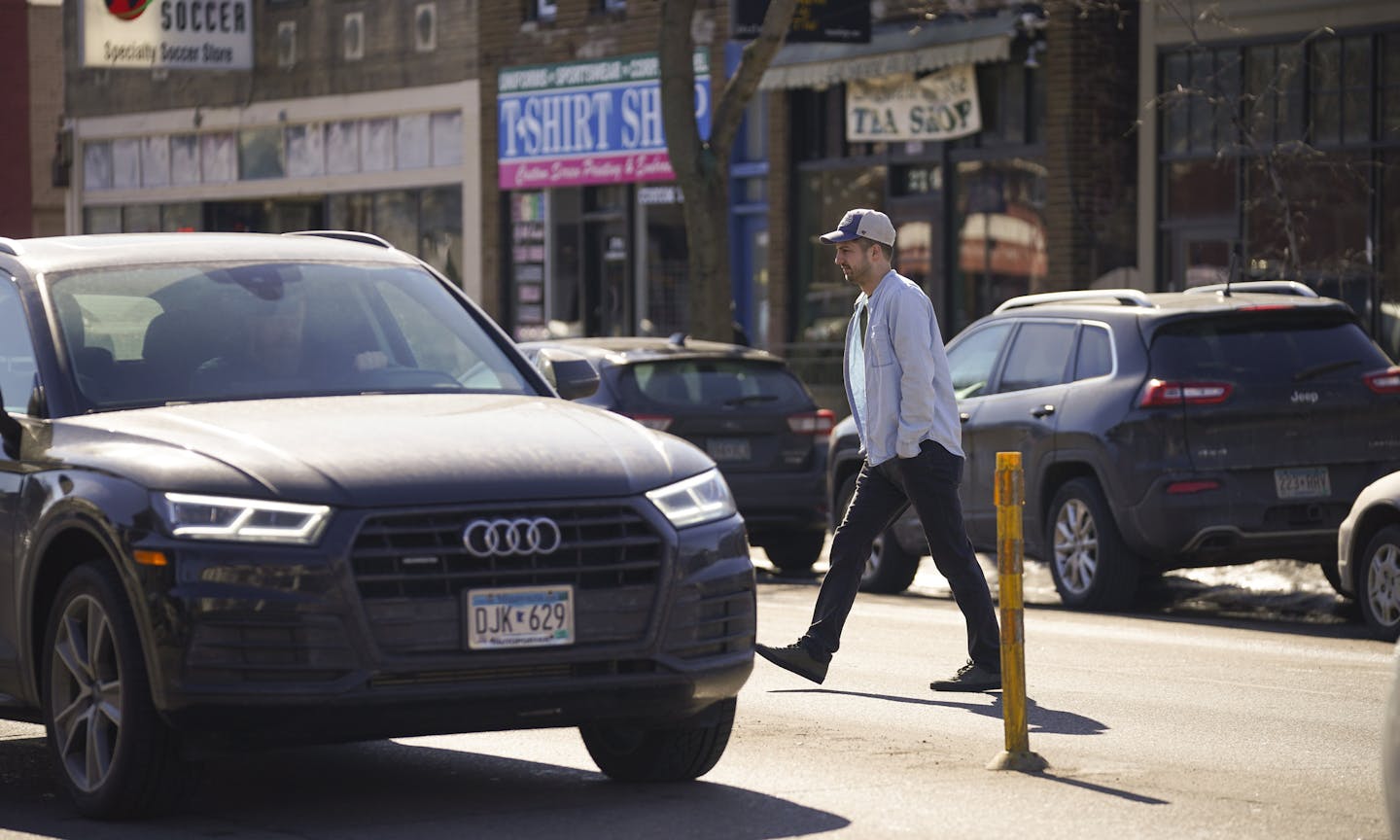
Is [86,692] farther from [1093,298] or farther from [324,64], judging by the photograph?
[324,64]

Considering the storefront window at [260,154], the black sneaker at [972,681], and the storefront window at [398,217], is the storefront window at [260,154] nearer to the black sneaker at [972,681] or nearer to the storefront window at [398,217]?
the storefront window at [398,217]

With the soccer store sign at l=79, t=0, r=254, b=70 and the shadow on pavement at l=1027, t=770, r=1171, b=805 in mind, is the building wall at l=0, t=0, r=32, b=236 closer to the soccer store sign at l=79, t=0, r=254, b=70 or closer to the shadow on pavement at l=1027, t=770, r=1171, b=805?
the soccer store sign at l=79, t=0, r=254, b=70

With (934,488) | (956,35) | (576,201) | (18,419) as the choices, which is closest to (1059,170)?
(956,35)

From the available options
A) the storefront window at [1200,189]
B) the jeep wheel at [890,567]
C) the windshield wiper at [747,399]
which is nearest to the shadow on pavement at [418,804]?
the jeep wheel at [890,567]

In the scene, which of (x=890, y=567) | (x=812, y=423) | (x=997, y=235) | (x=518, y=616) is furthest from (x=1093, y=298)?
(x=997, y=235)

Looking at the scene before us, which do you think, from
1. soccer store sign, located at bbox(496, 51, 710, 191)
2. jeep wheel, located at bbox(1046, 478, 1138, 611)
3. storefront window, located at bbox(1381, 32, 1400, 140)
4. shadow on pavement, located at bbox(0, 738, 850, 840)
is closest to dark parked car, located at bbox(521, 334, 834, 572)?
jeep wheel, located at bbox(1046, 478, 1138, 611)

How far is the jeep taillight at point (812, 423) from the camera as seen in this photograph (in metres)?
17.5

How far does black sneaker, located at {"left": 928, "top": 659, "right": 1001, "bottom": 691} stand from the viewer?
1022 centimetres

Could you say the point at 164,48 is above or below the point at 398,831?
above

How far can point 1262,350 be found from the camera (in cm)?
1405

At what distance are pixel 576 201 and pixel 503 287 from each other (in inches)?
82.5

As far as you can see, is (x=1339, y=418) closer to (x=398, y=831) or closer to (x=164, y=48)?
(x=398, y=831)

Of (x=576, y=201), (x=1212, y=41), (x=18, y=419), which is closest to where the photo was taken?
(x=18, y=419)

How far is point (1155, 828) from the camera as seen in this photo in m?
7.02
